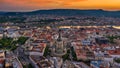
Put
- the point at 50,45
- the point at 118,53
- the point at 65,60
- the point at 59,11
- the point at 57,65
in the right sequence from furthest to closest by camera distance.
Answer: the point at 59,11 < the point at 50,45 < the point at 118,53 < the point at 65,60 < the point at 57,65

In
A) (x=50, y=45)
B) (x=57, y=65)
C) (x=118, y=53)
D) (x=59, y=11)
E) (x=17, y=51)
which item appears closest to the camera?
(x=57, y=65)

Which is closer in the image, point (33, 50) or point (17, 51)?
point (33, 50)

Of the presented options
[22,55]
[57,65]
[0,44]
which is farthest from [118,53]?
[0,44]

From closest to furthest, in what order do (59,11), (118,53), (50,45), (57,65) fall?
(57,65) < (118,53) < (50,45) < (59,11)

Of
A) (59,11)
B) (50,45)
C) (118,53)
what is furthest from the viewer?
(59,11)

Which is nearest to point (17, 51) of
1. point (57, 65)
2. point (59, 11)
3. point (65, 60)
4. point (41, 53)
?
point (41, 53)

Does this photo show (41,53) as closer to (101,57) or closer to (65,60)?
(65,60)

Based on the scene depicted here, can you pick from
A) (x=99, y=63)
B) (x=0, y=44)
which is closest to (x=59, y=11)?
(x=0, y=44)

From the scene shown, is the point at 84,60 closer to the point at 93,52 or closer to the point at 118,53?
the point at 93,52

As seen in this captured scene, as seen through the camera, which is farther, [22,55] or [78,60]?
[22,55]
